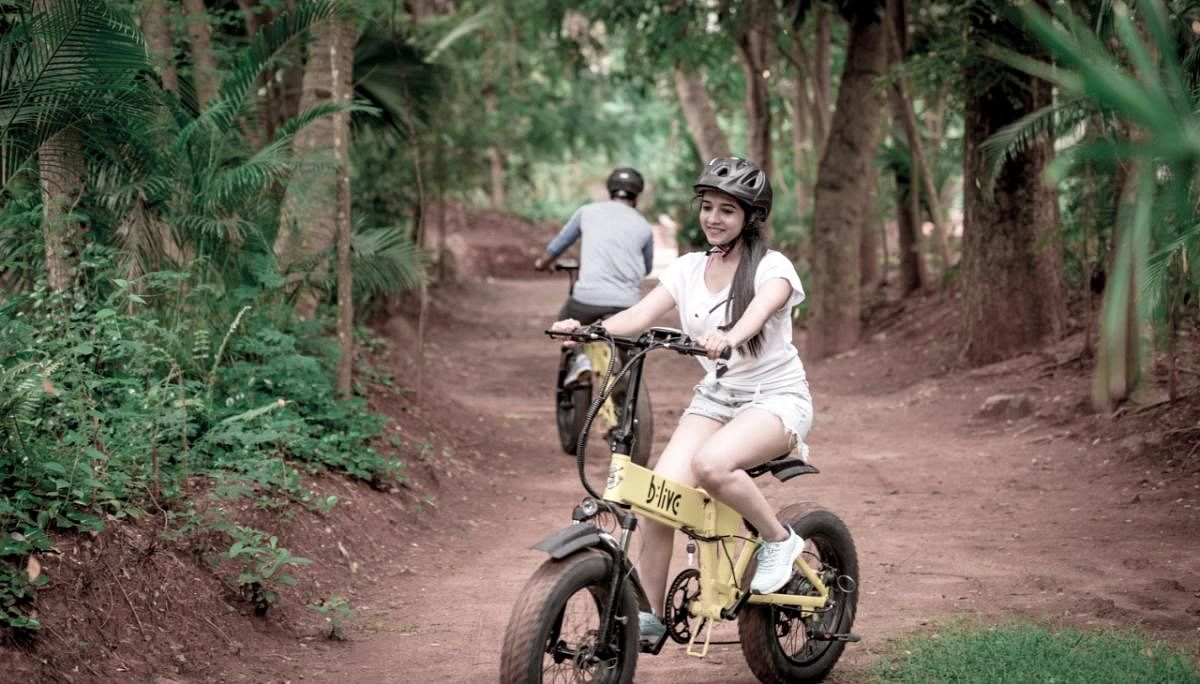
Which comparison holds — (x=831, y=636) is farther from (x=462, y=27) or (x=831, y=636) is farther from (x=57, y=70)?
(x=462, y=27)

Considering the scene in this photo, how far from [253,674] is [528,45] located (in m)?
22.2

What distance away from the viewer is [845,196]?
54.0ft

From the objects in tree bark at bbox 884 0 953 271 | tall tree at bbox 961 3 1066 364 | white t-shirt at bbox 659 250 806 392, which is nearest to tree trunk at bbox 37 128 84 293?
white t-shirt at bbox 659 250 806 392

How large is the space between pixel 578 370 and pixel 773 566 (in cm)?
590

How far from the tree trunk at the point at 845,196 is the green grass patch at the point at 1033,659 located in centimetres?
1115

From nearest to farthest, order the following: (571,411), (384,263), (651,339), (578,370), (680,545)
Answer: (651,339), (680,545), (384,263), (578,370), (571,411)

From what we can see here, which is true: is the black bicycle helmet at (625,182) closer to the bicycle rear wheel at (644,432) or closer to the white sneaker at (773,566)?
the bicycle rear wheel at (644,432)

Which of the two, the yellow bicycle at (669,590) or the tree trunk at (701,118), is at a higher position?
the tree trunk at (701,118)

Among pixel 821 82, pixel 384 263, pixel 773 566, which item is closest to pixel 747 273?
pixel 773 566

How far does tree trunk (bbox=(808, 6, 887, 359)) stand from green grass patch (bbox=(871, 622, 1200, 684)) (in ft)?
36.6

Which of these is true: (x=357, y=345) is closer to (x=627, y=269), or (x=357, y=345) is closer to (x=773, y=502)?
(x=627, y=269)

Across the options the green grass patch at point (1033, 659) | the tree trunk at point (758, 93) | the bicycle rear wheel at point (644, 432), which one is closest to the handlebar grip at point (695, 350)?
the green grass patch at point (1033, 659)

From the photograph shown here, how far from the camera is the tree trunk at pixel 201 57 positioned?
29.0 feet

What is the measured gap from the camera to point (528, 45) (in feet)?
86.5
